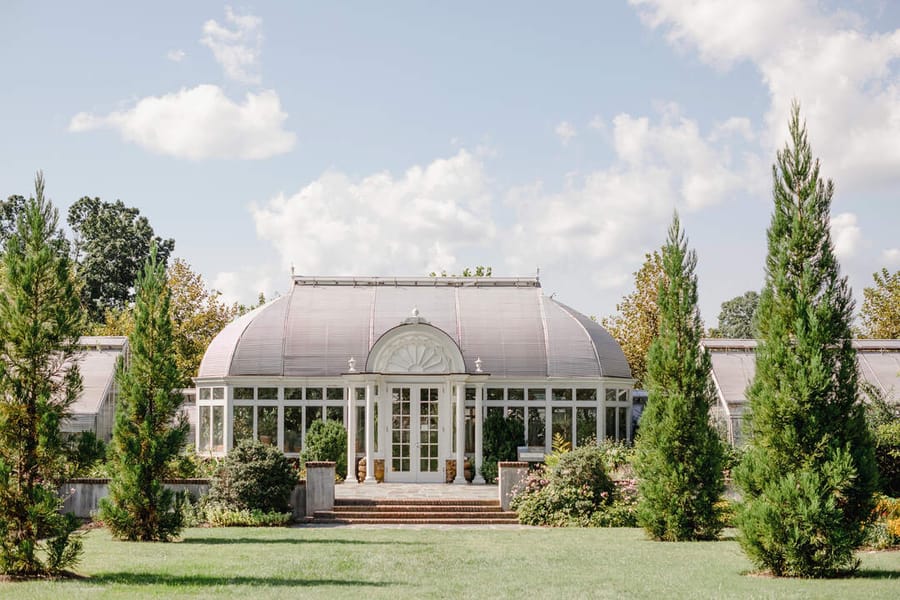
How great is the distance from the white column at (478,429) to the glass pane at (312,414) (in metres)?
4.17

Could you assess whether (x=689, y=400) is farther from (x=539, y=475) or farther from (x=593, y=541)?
(x=539, y=475)

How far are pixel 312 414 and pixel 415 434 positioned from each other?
294 centimetres

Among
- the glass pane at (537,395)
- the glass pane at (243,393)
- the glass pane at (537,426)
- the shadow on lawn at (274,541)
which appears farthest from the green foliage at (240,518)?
the glass pane at (537,395)

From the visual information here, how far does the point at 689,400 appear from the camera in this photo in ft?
56.7

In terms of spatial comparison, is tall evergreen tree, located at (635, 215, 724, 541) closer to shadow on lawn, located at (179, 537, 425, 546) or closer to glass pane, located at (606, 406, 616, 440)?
shadow on lawn, located at (179, 537, 425, 546)

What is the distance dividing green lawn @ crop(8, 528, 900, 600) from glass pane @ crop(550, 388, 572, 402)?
382 inches

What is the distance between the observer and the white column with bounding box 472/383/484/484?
26.3 metres

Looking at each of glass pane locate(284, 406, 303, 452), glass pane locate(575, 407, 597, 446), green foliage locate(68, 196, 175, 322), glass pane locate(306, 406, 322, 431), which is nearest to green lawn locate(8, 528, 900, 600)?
glass pane locate(284, 406, 303, 452)

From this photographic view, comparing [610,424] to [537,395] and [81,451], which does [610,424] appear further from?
[81,451]

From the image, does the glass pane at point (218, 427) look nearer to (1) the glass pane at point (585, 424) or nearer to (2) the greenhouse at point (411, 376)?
(2) the greenhouse at point (411, 376)

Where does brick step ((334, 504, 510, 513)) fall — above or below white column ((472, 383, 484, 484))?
below

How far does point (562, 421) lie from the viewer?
2772cm

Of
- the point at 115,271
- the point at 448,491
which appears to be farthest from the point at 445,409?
the point at 115,271

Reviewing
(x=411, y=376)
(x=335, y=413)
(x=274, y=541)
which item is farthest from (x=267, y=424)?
(x=274, y=541)
